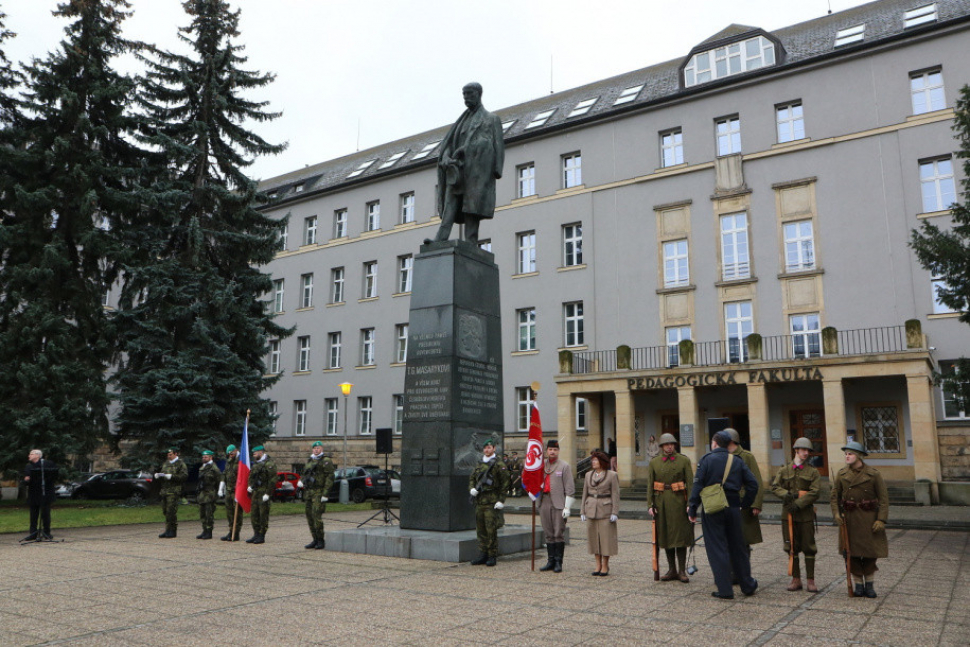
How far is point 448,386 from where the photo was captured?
1143cm

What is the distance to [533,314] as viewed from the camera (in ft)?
110

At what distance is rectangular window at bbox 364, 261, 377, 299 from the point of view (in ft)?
130

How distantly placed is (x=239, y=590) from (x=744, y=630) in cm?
527

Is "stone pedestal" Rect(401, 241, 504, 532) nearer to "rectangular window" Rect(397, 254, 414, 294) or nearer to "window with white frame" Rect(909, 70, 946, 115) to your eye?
"window with white frame" Rect(909, 70, 946, 115)

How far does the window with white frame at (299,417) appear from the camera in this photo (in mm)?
40531

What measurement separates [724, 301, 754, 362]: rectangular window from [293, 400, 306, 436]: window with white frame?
2285 cm

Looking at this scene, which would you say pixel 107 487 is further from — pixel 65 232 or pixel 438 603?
pixel 438 603

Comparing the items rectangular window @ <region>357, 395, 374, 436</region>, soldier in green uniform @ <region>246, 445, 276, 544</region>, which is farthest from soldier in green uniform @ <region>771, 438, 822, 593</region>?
rectangular window @ <region>357, 395, 374, 436</region>

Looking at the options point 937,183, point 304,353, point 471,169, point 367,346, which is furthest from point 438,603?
point 304,353

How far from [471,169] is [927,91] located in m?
21.1

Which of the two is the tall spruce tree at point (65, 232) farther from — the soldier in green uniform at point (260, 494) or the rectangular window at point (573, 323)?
the rectangular window at point (573, 323)

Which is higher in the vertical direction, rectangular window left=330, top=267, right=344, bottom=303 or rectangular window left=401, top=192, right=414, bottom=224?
rectangular window left=401, top=192, right=414, bottom=224

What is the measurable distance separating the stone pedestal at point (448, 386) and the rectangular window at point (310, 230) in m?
31.7

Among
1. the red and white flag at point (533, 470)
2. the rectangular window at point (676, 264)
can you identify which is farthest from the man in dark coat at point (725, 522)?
the rectangular window at point (676, 264)
